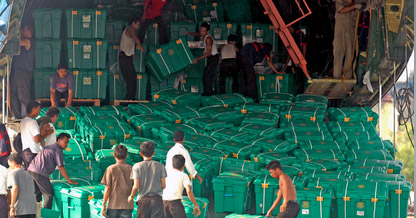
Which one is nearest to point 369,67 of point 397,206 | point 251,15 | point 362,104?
point 362,104

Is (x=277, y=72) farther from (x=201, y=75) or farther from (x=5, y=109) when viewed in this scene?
(x=5, y=109)

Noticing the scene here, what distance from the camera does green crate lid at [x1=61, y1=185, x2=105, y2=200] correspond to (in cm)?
A: 1544

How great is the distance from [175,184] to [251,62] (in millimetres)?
7647

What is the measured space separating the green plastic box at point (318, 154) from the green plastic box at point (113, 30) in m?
5.95

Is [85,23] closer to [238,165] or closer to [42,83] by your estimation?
[42,83]

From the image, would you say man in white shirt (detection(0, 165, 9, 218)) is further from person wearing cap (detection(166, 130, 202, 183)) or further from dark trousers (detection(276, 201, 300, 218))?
dark trousers (detection(276, 201, 300, 218))

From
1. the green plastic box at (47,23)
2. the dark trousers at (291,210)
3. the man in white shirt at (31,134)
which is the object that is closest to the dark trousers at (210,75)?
the green plastic box at (47,23)

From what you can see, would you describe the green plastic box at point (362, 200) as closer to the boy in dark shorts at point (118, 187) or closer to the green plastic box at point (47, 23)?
the boy in dark shorts at point (118, 187)

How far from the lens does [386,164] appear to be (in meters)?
17.8

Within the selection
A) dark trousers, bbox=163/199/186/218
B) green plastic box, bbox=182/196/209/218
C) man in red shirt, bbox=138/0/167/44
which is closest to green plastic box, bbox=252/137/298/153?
green plastic box, bbox=182/196/209/218

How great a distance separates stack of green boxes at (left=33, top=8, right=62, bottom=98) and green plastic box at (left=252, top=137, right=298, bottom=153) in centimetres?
545

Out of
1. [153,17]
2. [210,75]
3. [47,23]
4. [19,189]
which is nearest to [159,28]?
[153,17]

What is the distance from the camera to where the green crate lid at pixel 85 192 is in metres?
15.4

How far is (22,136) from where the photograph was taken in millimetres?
16000
